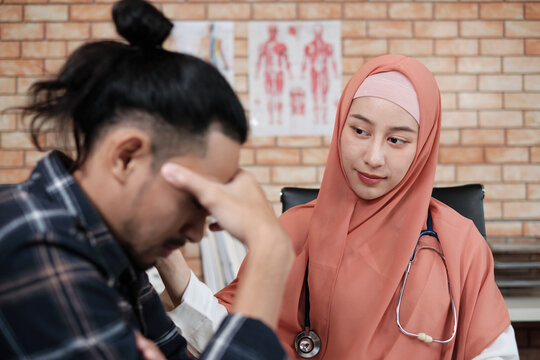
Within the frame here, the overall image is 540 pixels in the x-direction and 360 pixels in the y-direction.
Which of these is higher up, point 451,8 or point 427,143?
point 451,8

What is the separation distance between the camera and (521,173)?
9.07ft

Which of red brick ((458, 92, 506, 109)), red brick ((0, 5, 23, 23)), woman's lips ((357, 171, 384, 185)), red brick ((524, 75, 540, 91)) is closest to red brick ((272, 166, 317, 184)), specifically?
red brick ((458, 92, 506, 109))

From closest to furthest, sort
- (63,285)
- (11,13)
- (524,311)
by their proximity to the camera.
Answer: (63,285) → (524,311) → (11,13)

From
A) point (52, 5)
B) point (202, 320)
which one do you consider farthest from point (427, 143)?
point (52, 5)

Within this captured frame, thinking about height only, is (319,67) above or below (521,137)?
above

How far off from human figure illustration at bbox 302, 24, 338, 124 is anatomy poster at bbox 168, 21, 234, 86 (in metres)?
0.42

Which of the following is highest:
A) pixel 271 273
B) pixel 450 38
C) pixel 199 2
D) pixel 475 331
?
pixel 199 2

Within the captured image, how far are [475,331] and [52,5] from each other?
8.54 ft

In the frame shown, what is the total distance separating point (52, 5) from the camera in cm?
269

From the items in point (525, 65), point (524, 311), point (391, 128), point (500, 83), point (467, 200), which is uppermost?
point (525, 65)

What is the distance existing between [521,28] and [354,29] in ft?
3.07

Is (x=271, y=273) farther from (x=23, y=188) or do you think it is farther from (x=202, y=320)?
(x=202, y=320)

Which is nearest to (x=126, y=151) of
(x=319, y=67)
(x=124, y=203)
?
(x=124, y=203)

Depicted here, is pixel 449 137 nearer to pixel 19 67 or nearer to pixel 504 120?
pixel 504 120
